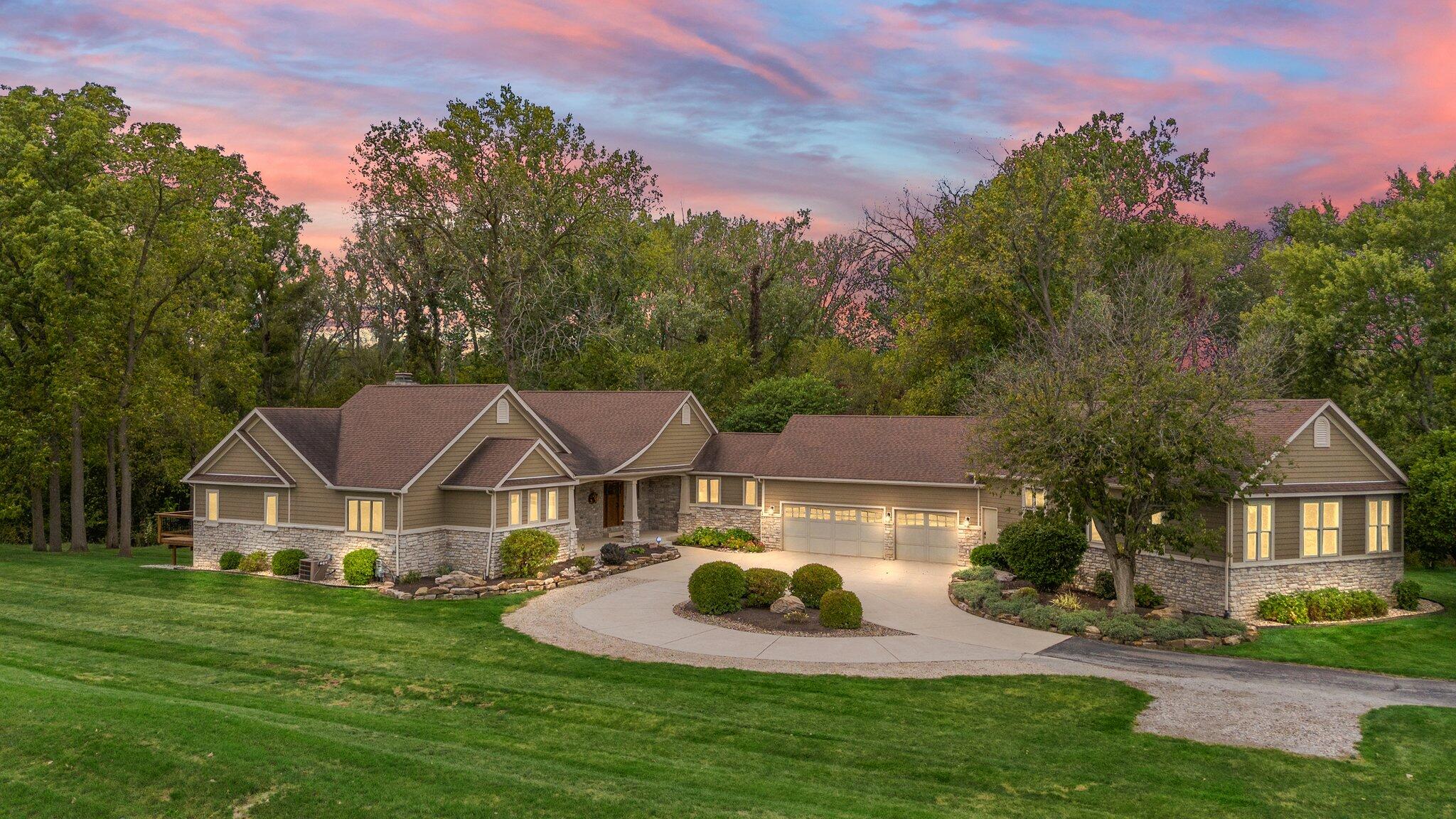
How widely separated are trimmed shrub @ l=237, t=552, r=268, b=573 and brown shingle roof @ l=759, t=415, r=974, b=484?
1711cm

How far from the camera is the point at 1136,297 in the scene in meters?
41.8

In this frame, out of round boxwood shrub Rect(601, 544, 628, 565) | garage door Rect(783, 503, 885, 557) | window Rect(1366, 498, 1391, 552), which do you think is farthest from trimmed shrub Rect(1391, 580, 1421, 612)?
round boxwood shrub Rect(601, 544, 628, 565)

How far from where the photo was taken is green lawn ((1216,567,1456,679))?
20125 mm

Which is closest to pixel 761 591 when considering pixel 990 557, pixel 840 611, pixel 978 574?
pixel 840 611

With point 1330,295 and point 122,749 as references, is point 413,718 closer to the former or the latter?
point 122,749

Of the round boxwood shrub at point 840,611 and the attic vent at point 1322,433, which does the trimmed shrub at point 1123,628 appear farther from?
the attic vent at point 1322,433

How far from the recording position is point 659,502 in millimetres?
39594

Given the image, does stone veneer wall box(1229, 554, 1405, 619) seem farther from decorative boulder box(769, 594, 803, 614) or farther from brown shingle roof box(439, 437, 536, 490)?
brown shingle roof box(439, 437, 536, 490)

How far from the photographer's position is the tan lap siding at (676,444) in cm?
3731

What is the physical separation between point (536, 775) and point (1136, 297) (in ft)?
122

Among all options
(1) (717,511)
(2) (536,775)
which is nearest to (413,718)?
(2) (536,775)

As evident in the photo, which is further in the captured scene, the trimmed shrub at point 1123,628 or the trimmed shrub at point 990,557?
the trimmed shrub at point 990,557

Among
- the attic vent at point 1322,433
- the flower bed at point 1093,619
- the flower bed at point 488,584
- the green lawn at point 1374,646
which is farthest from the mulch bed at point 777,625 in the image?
the attic vent at point 1322,433

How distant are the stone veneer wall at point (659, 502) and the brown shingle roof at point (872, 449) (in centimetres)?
440
